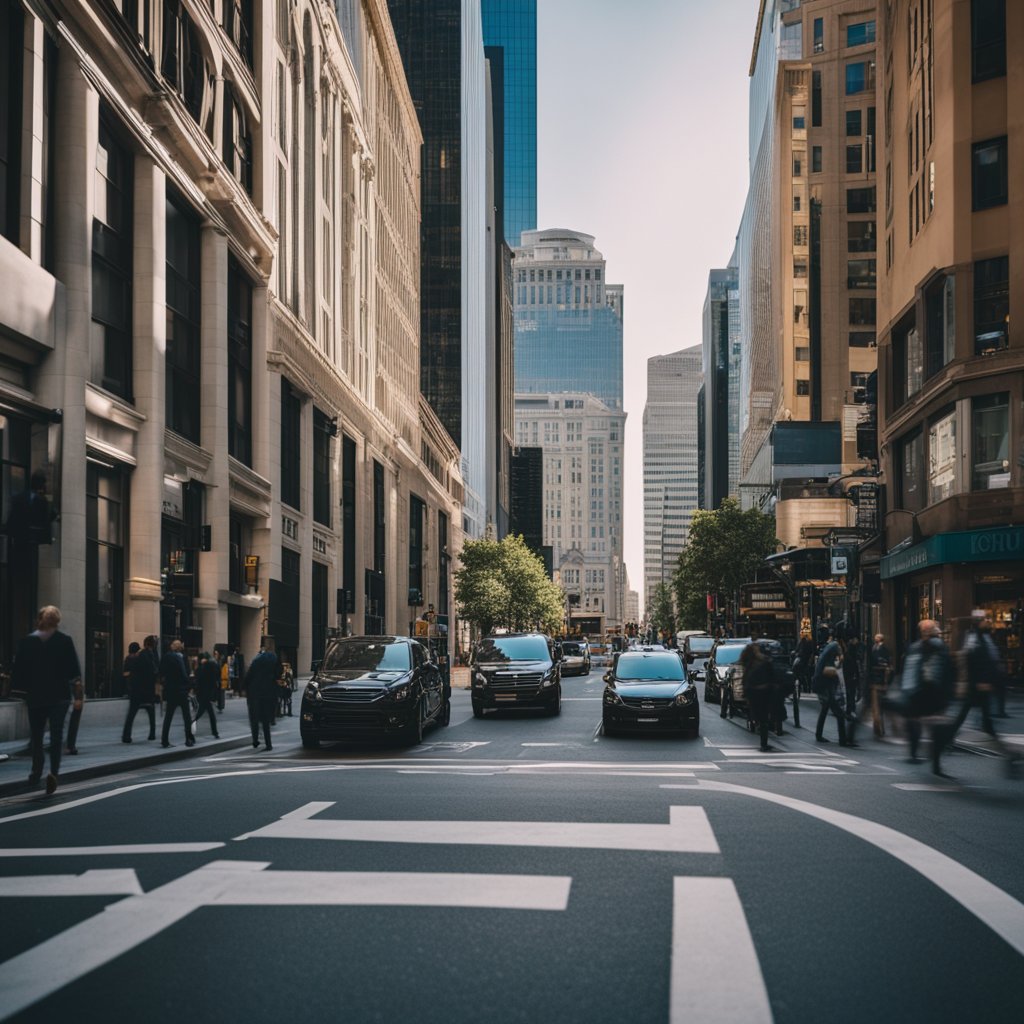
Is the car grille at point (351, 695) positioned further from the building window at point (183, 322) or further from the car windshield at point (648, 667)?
the building window at point (183, 322)

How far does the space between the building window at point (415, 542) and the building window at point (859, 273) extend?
3549cm

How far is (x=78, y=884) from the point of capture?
7.23 meters

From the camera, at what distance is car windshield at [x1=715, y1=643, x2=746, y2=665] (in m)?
32.0

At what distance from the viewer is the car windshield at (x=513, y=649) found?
2722 centimetres

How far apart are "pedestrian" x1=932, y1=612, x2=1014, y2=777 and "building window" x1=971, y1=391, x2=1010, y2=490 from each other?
21798 millimetres

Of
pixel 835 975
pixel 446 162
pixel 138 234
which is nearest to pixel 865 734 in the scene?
pixel 835 975

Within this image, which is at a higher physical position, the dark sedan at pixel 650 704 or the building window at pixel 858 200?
the building window at pixel 858 200

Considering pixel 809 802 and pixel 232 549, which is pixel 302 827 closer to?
pixel 809 802

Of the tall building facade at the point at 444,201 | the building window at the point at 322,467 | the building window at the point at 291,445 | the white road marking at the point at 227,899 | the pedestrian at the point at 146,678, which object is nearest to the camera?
the white road marking at the point at 227,899

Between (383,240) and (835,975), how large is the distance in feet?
225

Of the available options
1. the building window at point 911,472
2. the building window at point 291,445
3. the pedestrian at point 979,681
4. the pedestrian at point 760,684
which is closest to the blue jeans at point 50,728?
the pedestrian at point 979,681

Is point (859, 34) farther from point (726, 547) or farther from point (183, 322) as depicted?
point (183, 322)

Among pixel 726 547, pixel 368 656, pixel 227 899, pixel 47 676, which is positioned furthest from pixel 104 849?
pixel 726 547

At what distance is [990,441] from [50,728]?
28.7m
